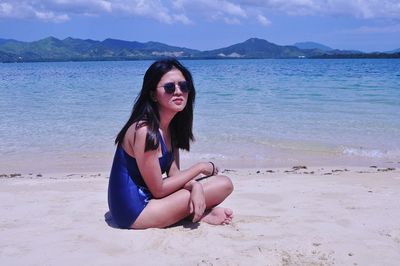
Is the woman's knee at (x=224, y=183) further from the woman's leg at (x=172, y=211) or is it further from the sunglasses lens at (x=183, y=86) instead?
the sunglasses lens at (x=183, y=86)

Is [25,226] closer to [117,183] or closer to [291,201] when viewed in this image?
[117,183]

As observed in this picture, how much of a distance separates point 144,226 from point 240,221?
883 millimetres

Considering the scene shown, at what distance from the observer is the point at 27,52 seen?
635 feet

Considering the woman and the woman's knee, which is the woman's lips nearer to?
the woman

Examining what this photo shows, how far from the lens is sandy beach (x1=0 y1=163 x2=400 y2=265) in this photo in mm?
3510

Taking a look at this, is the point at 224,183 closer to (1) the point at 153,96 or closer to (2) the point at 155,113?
(2) the point at 155,113

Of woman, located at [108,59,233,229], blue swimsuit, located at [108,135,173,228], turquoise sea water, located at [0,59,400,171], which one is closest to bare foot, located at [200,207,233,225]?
woman, located at [108,59,233,229]

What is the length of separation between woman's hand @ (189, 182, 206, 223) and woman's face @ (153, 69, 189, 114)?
0.64 meters

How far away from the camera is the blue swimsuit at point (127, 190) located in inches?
157

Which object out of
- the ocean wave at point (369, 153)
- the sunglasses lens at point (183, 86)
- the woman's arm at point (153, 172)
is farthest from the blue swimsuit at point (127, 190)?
the ocean wave at point (369, 153)

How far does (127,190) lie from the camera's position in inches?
157

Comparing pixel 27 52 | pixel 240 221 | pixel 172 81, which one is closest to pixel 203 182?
pixel 240 221

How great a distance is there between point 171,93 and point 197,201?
34.7 inches

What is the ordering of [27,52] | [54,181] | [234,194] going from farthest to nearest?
1. [27,52]
2. [54,181]
3. [234,194]
